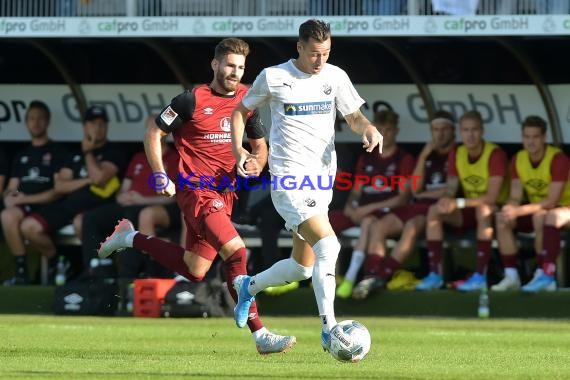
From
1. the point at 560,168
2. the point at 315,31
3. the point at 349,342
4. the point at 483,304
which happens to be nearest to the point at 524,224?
the point at 560,168

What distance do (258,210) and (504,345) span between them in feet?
16.6

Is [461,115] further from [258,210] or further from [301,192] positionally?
[301,192]

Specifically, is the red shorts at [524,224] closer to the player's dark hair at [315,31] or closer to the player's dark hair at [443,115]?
the player's dark hair at [443,115]

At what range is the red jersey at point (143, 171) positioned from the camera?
1563 centimetres

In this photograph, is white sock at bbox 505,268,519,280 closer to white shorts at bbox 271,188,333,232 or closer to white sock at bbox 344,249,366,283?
white sock at bbox 344,249,366,283

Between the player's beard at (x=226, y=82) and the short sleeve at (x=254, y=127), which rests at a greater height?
the player's beard at (x=226, y=82)

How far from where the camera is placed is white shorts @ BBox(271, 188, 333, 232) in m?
9.15

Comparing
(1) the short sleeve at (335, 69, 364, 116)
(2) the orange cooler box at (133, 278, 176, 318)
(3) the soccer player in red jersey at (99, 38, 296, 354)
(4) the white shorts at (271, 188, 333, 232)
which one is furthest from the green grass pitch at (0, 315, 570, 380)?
(1) the short sleeve at (335, 69, 364, 116)

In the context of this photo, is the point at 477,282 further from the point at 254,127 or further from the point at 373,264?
the point at 254,127

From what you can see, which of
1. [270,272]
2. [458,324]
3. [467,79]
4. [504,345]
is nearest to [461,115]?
[467,79]

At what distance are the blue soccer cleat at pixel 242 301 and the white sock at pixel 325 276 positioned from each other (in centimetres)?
92

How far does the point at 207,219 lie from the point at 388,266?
509 centimetres

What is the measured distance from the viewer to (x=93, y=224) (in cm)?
1565

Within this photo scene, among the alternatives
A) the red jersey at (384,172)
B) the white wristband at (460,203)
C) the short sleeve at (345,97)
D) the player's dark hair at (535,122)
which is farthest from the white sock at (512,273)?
the short sleeve at (345,97)
